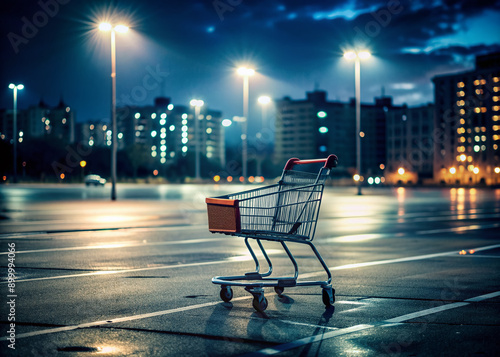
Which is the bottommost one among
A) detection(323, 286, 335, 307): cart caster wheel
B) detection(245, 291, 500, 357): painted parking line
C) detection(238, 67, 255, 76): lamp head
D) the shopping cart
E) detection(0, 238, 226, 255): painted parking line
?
detection(0, 238, 226, 255): painted parking line

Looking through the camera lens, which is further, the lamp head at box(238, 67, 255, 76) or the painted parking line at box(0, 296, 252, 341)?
the lamp head at box(238, 67, 255, 76)

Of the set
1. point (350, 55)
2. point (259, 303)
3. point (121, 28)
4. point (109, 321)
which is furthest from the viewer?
point (350, 55)

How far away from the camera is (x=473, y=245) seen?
41.8ft

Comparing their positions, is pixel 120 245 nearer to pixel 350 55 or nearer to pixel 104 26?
pixel 104 26

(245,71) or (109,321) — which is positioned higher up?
(245,71)

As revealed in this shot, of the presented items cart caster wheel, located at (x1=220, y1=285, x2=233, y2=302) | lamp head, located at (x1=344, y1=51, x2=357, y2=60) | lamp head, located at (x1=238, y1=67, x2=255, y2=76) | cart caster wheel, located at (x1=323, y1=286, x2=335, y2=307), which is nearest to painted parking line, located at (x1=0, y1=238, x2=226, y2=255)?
cart caster wheel, located at (x1=220, y1=285, x2=233, y2=302)

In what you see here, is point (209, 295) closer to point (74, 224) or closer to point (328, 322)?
point (328, 322)

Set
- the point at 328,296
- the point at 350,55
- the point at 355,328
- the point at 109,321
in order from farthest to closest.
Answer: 1. the point at 350,55
2. the point at 328,296
3. the point at 109,321
4. the point at 355,328

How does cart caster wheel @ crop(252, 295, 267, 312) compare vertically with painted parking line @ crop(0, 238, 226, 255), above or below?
above

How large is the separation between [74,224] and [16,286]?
10.3 metres

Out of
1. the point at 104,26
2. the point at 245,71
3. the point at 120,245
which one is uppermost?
the point at 245,71

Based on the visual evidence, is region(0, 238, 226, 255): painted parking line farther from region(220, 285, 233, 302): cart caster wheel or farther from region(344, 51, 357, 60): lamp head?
region(344, 51, 357, 60): lamp head

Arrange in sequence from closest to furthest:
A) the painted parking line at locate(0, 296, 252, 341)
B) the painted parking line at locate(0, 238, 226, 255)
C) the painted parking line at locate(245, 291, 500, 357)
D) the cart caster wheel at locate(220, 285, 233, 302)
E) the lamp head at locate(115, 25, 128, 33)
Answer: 1. the painted parking line at locate(245, 291, 500, 357)
2. the painted parking line at locate(0, 296, 252, 341)
3. the cart caster wheel at locate(220, 285, 233, 302)
4. the painted parking line at locate(0, 238, 226, 255)
5. the lamp head at locate(115, 25, 128, 33)

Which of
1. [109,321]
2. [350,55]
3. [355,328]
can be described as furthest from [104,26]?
[355,328]
